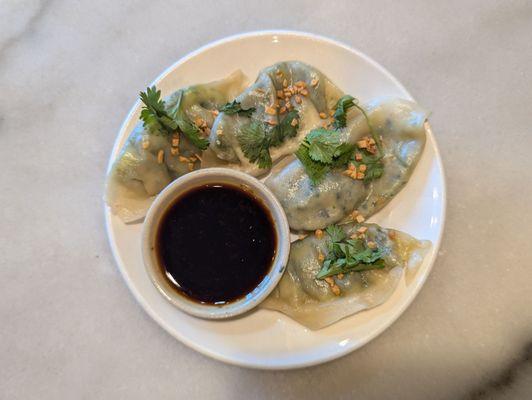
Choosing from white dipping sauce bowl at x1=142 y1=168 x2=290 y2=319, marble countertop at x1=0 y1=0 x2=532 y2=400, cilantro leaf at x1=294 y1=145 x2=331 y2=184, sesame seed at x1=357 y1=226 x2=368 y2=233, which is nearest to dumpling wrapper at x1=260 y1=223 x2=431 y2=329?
sesame seed at x1=357 y1=226 x2=368 y2=233

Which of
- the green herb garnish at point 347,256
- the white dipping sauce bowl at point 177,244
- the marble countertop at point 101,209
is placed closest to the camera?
the white dipping sauce bowl at point 177,244

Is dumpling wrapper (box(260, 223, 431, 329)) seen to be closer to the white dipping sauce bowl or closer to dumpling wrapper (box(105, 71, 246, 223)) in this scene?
the white dipping sauce bowl

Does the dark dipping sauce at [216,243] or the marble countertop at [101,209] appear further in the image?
the marble countertop at [101,209]

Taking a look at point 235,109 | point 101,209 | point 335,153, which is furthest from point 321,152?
point 101,209

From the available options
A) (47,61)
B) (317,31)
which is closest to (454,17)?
(317,31)

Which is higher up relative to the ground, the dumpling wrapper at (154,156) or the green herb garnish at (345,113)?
the green herb garnish at (345,113)

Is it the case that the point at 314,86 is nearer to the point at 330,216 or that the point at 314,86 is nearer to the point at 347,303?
the point at 330,216

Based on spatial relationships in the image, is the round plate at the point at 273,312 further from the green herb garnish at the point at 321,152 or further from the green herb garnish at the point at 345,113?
the green herb garnish at the point at 321,152

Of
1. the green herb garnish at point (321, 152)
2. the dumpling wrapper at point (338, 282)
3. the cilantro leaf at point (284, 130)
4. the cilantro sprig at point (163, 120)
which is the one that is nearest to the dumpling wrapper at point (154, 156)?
the cilantro sprig at point (163, 120)
